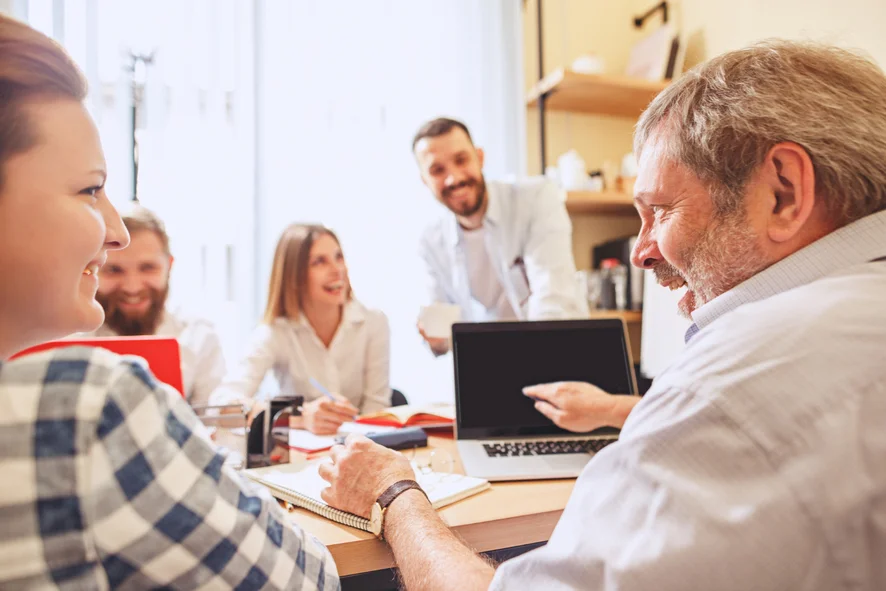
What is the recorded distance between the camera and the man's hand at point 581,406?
3.83 feet

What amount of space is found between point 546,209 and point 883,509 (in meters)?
2.06

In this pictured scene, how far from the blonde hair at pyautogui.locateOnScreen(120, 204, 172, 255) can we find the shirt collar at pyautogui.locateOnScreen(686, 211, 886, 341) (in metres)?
1.64

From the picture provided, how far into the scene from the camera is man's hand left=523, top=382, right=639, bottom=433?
1167 mm

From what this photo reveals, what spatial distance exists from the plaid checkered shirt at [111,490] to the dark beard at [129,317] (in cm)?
149

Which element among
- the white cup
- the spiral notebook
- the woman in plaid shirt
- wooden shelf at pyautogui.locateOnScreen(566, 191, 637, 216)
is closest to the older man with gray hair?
the spiral notebook

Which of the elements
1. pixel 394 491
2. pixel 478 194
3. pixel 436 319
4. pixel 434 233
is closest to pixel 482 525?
pixel 394 491

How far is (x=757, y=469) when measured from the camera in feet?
1.59

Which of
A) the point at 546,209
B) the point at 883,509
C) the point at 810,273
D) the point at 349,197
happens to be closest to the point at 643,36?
the point at 546,209

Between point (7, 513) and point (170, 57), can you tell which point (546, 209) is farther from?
point (7, 513)

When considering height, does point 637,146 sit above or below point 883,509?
above

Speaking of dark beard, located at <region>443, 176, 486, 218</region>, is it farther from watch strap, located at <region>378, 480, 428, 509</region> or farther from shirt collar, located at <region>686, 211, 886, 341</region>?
shirt collar, located at <region>686, 211, 886, 341</region>

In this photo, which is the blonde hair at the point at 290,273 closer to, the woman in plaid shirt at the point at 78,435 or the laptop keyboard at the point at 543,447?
the laptop keyboard at the point at 543,447

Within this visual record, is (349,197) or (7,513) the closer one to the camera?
(7,513)

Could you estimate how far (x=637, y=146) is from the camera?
32.4 inches
